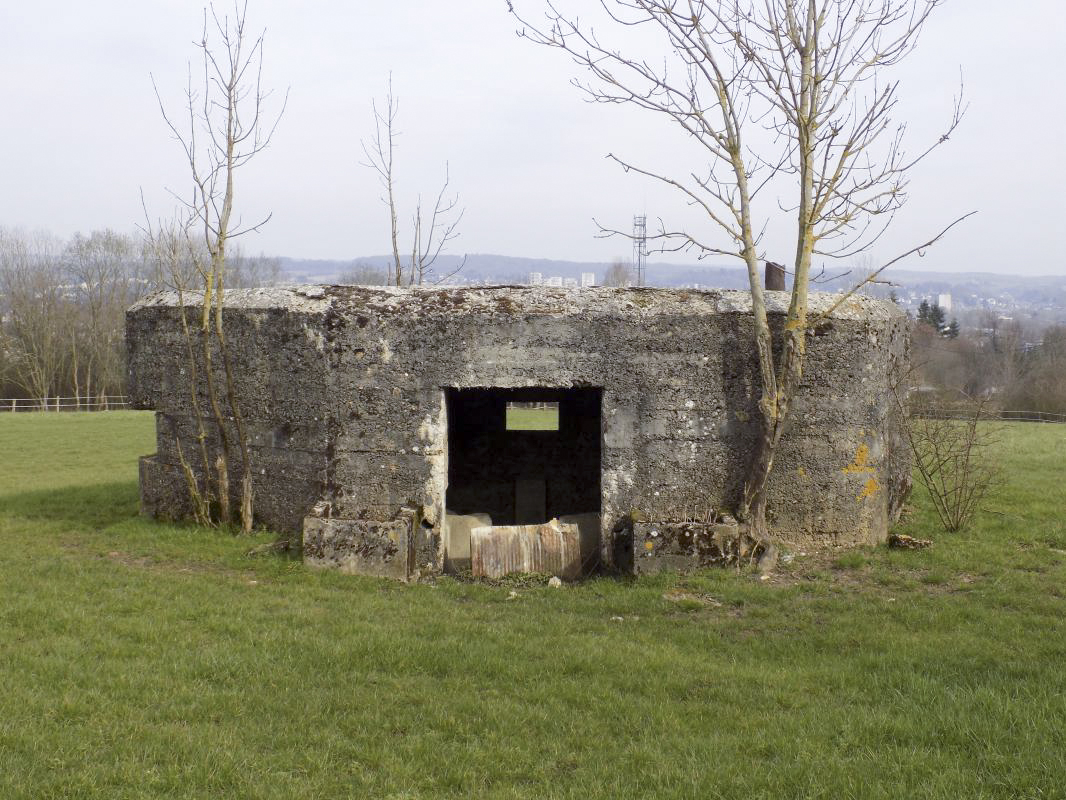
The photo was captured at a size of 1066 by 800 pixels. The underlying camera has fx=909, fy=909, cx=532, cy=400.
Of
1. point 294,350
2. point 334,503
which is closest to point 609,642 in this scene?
point 334,503

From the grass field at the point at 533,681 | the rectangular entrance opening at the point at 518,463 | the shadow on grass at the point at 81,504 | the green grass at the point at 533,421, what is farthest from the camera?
the green grass at the point at 533,421

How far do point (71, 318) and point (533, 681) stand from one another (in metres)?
38.3

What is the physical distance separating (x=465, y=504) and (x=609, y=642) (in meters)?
6.18

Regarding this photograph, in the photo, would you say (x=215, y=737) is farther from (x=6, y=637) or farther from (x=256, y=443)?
(x=256, y=443)

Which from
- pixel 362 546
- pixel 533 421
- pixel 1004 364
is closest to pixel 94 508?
pixel 362 546

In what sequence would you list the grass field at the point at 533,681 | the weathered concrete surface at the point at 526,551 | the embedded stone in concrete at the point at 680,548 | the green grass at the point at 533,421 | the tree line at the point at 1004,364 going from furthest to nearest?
the tree line at the point at 1004,364
the green grass at the point at 533,421
the weathered concrete surface at the point at 526,551
the embedded stone in concrete at the point at 680,548
the grass field at the point at 533,681

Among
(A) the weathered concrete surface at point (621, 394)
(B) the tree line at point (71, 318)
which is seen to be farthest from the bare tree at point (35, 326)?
(A) the weathered concrete surface at point (621, 394)

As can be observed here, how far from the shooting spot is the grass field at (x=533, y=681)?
3.53 meters

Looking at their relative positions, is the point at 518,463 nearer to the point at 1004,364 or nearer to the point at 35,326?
the point at 35,326

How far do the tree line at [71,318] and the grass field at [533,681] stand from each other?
99.0ft

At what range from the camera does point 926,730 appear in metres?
3.80

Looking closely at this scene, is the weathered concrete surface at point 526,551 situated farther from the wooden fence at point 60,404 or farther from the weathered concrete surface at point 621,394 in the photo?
the wooden fence at point 60,404

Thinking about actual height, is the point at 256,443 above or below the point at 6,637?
above

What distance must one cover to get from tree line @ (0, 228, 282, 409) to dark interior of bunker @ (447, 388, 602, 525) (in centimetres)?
2575
